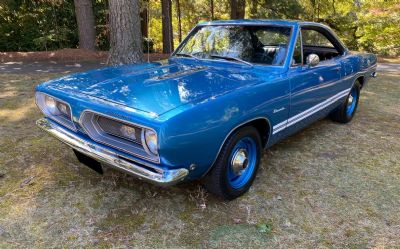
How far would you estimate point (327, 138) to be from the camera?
4992 mm

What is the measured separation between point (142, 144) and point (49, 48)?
11.9 m

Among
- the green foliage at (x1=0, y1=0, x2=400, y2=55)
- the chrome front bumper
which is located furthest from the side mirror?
the green foliage at (x1=0, y1=0, x2=400, y2=55)

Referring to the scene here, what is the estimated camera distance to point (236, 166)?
3262 mm

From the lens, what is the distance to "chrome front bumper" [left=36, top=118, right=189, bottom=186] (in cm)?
258

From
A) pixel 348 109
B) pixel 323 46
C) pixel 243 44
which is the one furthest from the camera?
pixel 348 109

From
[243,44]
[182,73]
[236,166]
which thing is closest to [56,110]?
[182,73]

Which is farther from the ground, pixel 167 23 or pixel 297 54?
pixel 167 23

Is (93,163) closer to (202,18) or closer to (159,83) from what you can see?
→ (159,83)

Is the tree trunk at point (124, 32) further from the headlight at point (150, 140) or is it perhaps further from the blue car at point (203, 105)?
the headlight at point (150, 140)

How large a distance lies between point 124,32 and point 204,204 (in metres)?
4.24

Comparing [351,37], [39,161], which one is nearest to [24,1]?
[39,161]

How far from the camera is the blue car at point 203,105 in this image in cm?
261

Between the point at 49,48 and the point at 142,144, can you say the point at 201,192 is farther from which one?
the point at 49,48

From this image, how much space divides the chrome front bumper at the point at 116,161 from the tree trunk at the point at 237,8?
12253 millimetres
